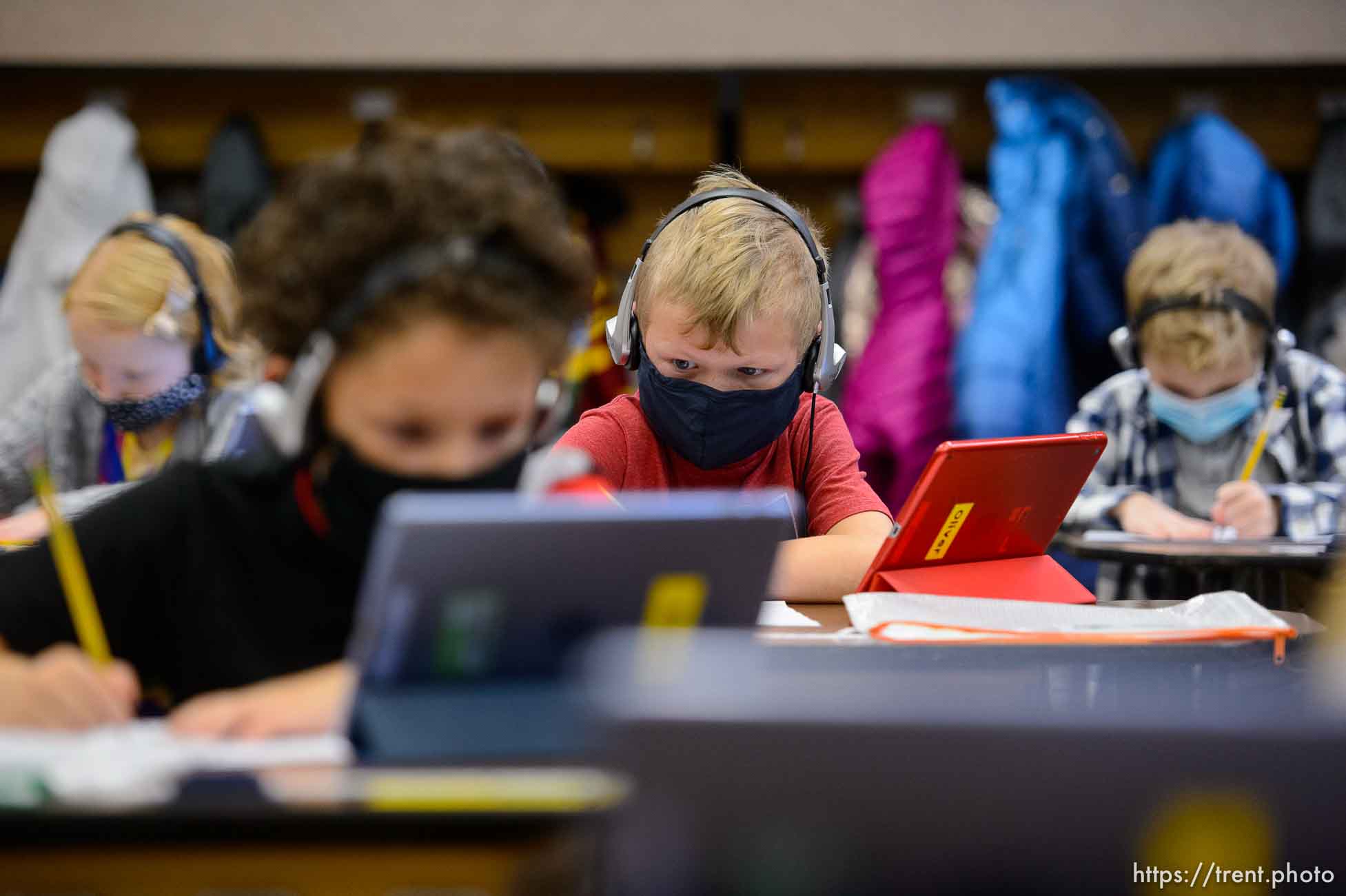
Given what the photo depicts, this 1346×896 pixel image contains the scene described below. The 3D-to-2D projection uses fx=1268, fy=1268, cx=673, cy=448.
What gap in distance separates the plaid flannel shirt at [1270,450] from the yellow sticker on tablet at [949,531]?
883 millimetres

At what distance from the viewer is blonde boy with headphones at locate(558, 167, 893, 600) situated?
1455mm

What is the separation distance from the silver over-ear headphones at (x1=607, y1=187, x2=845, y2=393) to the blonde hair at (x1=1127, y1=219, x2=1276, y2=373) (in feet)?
2.75

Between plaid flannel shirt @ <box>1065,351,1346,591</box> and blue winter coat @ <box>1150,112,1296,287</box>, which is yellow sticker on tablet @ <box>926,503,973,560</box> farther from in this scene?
blue winter coat @ <box>1150,112,1296,287</box>

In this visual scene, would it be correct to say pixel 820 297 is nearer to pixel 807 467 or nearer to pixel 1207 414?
pixel 807 467

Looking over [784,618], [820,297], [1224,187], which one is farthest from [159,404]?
[1224,187]

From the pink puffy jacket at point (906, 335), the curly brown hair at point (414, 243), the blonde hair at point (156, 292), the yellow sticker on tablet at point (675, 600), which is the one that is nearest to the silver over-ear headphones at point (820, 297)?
the curly brown hair at point (414, 243)

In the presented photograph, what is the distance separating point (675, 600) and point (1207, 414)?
1732 millimetres

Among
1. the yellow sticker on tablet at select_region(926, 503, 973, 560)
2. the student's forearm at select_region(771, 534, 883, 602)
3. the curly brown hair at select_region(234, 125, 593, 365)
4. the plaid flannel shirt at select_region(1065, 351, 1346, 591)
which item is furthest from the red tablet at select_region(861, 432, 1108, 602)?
the plaid flannel shirt at select_region(1065, 351, 1346, 591)

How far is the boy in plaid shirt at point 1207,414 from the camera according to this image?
2010 millimetres

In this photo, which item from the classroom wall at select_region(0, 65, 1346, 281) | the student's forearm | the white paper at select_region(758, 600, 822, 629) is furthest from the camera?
the classroom wall at select_region(0, 65, 1346, 281)

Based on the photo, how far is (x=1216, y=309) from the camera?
2.07m

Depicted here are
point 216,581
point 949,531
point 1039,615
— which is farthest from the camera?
Result: point 949,531

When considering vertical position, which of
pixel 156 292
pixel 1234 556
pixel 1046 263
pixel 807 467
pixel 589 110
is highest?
pixel 589 110

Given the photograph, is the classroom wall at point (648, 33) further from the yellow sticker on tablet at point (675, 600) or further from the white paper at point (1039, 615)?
the yellow sticker on tablet at point (675, 600)
